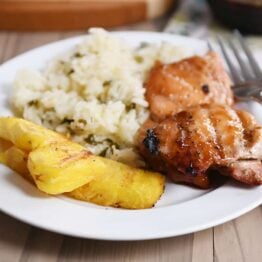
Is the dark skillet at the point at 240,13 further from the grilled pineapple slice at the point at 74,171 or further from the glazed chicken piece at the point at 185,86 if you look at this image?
the grilled pineapple slice at the point at 74,171

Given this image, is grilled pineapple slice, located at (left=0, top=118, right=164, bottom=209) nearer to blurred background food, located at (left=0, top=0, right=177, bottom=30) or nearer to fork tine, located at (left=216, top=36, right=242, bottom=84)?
fork tine, located at (left=216, top=36, right=242, bottom=84)

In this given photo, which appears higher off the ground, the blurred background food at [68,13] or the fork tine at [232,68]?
the fork tine at [232,68]

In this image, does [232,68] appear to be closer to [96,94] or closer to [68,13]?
[96,94]

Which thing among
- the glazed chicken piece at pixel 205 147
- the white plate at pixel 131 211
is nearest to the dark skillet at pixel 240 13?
the glazed chicken piece at pixel 205 147

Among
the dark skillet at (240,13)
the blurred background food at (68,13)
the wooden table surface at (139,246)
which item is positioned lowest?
the blurred background food at (68,13)

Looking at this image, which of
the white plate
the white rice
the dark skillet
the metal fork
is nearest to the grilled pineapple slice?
the white plate

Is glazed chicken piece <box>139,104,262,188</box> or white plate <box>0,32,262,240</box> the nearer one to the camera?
white plate <box>0,32,262,240</box>

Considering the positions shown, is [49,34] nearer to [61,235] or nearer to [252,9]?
[252,9]
